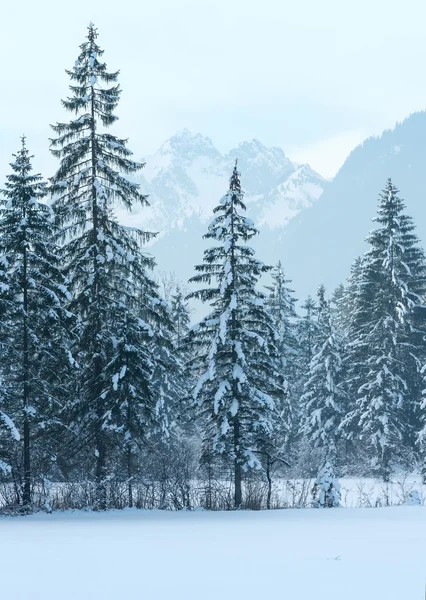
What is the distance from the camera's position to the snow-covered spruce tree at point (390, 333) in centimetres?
3491

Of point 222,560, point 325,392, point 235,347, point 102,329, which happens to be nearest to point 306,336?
point 325,392

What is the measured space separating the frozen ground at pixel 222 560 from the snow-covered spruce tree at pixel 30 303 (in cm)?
793

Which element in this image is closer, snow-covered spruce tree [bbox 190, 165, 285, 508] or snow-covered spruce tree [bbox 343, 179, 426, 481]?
snow-covered spruce tree [bbox 190, 165, 285, 508]

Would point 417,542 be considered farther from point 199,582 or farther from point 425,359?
point 425,359

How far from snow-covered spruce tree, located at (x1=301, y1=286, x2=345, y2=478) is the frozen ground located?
99.4ft

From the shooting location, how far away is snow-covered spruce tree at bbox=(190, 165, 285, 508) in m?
19.7

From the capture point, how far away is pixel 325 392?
1720 inches

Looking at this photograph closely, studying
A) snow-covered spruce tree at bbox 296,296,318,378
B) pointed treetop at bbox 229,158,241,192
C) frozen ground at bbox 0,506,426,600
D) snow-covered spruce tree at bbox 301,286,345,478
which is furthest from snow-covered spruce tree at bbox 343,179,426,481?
frozen ground at bbox 0,506,426,600

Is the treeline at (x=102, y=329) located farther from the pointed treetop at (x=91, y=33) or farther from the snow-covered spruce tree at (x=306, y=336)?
the snow-covered spruce tree at (x=306, y=336)

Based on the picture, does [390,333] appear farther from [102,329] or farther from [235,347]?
[102,329]

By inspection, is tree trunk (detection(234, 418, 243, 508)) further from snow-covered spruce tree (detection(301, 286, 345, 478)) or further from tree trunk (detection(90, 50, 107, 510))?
snow-covered spruce tree (detection(301, 286, 345, 478))

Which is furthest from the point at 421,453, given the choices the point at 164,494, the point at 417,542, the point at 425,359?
the point at 417,542

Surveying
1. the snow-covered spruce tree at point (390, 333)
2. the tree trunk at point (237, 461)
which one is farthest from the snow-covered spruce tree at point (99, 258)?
the snow-covered spruce tree at point (390, 333)

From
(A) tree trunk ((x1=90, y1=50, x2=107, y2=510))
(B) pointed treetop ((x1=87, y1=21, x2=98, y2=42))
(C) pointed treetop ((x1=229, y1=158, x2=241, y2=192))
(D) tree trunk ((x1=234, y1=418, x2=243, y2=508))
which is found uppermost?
(B) pointed treetop ((x1=87, y1=21, x2=98, y2=42))
